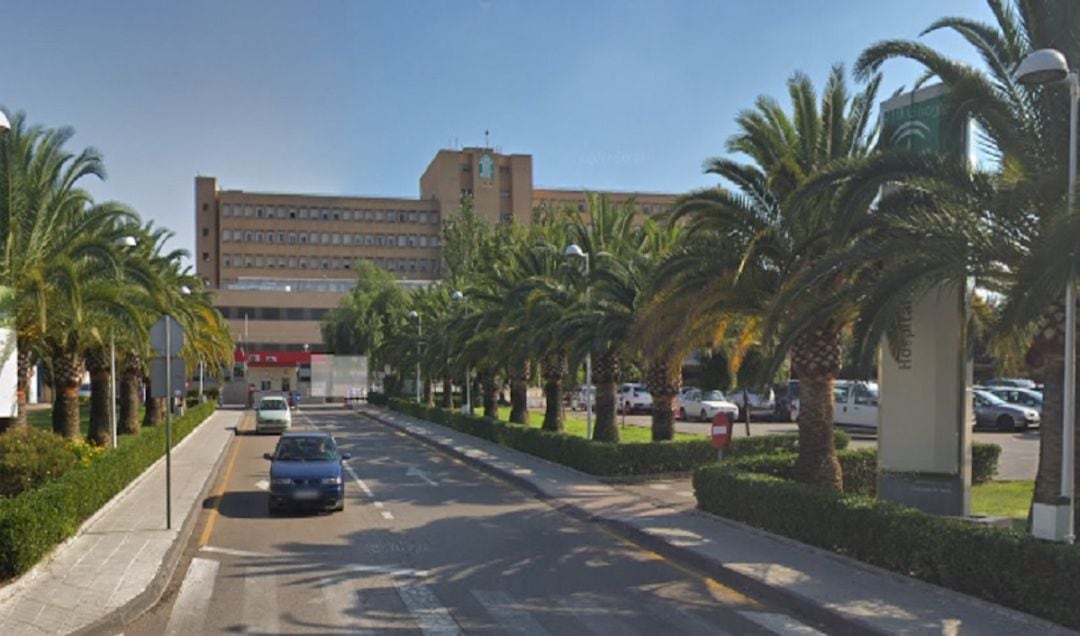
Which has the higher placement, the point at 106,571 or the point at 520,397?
the point at 520,397

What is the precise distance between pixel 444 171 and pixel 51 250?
96206mm

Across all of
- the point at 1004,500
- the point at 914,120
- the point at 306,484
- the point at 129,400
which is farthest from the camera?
the point at 129,400

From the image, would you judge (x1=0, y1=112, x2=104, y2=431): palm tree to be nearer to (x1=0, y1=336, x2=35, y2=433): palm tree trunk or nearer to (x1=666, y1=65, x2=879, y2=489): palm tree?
(x1=0, y1=336, x2=35, y2=433): palm tree trunk

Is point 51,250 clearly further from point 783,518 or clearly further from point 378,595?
point 783,518

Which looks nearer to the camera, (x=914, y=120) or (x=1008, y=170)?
(x=1008, y=170)

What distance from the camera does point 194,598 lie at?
1028 centimetres

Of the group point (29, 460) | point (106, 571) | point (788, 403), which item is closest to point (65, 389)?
point (29, 460)

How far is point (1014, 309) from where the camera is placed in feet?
32.5

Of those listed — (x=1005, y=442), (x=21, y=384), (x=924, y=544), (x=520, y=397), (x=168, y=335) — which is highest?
(x=168, y=335)

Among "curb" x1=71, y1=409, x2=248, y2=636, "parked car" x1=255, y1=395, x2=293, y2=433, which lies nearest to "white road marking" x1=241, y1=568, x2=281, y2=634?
"curb" x1=71, y1=409, x2=248, y2=636

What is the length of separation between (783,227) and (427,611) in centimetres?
949

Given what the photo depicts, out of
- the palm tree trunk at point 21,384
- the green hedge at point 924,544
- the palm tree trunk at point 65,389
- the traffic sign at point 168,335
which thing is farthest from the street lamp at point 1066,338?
the palm tree trunk at point 65,389

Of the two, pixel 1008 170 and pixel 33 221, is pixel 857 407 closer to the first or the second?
pixel 1008 170

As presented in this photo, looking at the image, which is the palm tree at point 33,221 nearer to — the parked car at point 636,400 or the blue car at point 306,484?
the blue car at point 306,484
